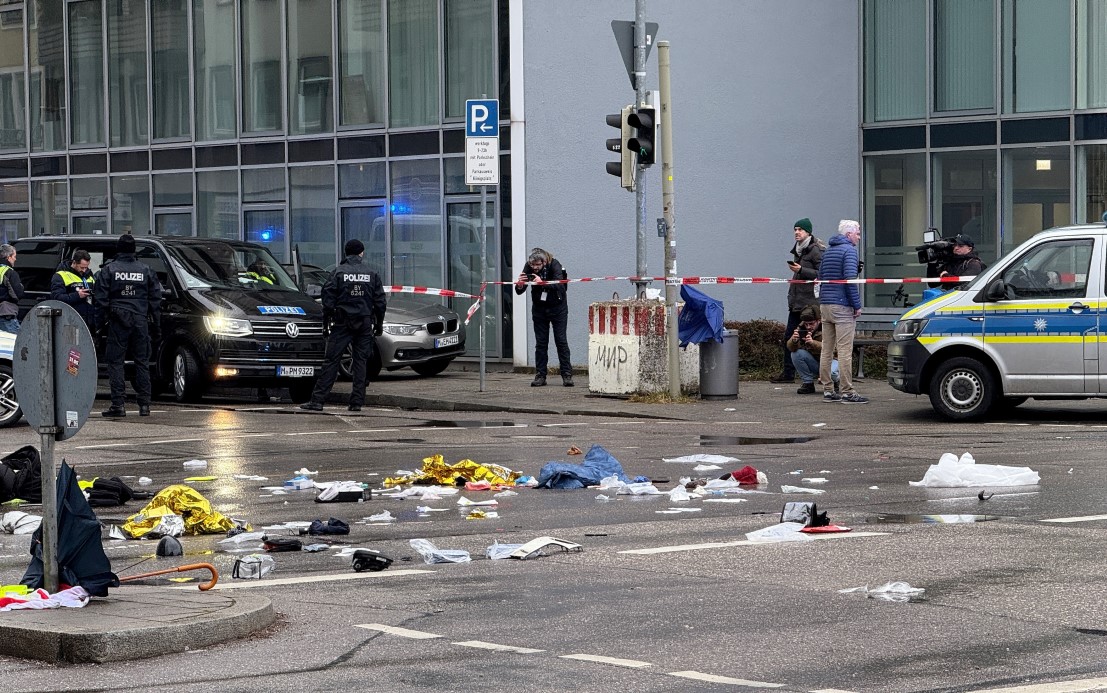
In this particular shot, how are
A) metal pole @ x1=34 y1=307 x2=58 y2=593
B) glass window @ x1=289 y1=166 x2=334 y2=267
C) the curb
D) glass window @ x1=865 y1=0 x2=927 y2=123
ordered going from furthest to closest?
glass window @ x1=289 y1=166 x2=334 y2=267 → glass window @ x1=865 y1=0 x2=927 y2=123 → metal pole @ x1=34 y1=307 x2=58 y2=593 → the curb

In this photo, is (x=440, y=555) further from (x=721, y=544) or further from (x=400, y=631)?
(x=400, y=631)

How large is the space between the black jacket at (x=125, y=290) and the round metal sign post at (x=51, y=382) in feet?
38.8

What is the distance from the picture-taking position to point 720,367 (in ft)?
63.4

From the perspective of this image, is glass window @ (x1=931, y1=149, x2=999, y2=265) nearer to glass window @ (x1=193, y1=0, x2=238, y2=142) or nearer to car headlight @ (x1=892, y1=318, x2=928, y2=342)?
car headlight @ (x1=892, y1=318, x2=928, y2=342)

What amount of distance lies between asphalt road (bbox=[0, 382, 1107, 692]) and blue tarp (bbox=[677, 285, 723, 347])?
175 inches

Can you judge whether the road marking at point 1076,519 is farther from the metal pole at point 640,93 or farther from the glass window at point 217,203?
the glass window at point 217,203

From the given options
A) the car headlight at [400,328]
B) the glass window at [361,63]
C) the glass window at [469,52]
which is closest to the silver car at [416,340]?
the car headlight at [400,328]

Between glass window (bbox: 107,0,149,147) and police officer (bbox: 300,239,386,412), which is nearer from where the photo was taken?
police officer (bbox: 300,239,386,412)

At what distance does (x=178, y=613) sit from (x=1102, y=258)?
37.5 ft

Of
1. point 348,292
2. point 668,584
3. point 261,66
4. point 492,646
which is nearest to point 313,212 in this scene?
point 261,66

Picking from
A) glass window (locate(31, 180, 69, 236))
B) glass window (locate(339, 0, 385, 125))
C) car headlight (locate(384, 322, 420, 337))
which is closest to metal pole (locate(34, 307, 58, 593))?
car headlight (locate(384, 322, 420, 337))

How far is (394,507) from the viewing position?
11.0m

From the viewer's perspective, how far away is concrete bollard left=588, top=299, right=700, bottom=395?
62.7 feet

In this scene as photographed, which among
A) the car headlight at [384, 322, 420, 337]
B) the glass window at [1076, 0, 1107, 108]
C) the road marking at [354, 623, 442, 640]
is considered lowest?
the road marking at [354, 623, 442, 640]
